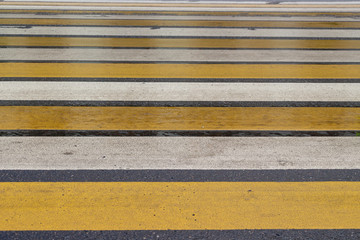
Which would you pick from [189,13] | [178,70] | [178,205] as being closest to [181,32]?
[189,13]

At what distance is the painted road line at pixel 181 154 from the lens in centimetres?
346

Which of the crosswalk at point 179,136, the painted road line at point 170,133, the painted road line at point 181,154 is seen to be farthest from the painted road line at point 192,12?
the painted road line at point 181,154

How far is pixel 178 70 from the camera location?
6.09 m

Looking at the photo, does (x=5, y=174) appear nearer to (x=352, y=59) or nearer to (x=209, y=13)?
(x=352, y=59)

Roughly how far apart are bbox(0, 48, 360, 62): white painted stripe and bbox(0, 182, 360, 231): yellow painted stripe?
3.66 metres

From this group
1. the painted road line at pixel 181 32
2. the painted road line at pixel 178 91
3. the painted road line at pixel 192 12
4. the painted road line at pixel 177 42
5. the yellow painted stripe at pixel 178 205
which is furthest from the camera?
the painted road line at pixel 192 12

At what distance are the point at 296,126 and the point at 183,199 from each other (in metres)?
1.70

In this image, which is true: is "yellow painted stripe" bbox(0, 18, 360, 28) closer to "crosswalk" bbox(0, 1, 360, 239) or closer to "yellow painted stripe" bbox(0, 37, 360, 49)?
"crosswalk" bbox(0, 1, 360, 239)

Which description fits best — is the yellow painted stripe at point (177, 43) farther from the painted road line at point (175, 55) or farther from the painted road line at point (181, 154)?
the painted road line at point (181, 154)

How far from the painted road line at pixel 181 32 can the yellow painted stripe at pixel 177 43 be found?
0.44 metres

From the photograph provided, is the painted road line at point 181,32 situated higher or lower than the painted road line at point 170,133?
higher

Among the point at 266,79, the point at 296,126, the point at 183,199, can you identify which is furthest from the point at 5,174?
the point at 266,79

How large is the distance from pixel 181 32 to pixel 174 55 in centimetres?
Answer: 183

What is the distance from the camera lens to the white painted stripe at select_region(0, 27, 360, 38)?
27.5 feet
